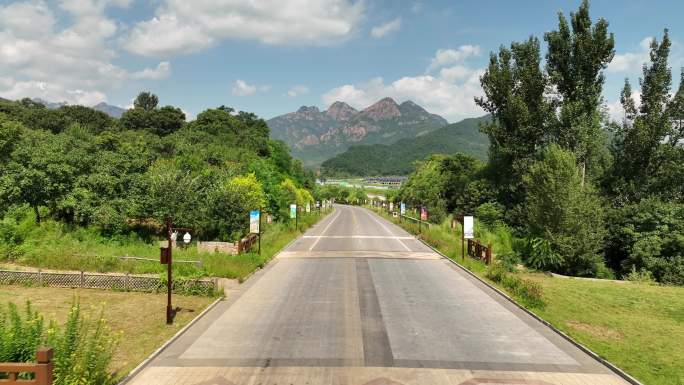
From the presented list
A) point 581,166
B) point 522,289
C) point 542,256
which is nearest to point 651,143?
point 581,166

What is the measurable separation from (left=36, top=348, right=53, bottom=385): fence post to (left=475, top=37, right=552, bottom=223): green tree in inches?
1721

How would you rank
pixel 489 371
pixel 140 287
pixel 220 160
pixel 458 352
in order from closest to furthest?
pixel 489 371
pixel 458 352
pixel 140 287
pixel 220 160

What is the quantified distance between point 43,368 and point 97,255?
54.1 ft

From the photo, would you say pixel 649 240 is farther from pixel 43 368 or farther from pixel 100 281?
pixel 43 368

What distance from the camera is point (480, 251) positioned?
29109 millimetres

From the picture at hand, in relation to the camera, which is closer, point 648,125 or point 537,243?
point 537,243

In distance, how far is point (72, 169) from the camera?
2947cm

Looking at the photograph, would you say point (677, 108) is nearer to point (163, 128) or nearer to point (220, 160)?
point (220, 160)

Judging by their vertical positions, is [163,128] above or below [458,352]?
above

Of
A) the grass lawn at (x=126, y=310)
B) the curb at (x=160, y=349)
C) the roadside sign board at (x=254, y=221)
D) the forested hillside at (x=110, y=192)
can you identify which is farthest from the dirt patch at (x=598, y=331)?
the forested hillside at (x=110, y=192)

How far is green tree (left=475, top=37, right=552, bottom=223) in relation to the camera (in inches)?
1759

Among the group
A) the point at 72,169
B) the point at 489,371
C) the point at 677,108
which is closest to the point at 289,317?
the point at 489,371

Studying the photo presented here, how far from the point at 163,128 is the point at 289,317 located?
101680mm

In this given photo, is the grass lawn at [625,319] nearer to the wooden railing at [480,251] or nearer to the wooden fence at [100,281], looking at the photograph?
the wooden railing at [480,251]
